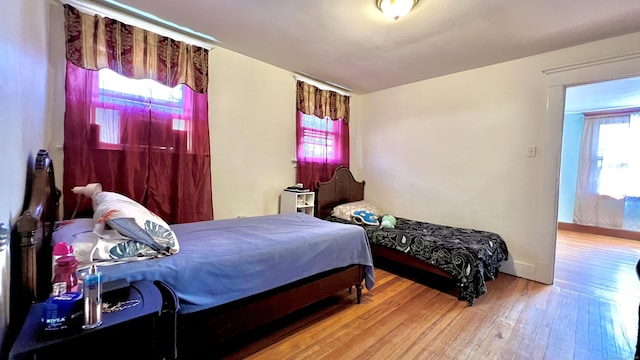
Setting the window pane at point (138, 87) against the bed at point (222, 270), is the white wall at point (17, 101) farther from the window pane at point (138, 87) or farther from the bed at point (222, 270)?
the window pane at point (138, 87)

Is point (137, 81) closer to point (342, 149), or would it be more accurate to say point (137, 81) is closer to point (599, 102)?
point (342, 149)

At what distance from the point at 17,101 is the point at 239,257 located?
3.87 feet

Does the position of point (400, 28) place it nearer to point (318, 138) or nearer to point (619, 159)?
point (318, 138)

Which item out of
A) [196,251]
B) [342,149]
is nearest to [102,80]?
[196,251]

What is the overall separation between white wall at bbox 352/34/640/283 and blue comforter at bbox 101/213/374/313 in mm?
1876

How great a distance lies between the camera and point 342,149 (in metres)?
4.42

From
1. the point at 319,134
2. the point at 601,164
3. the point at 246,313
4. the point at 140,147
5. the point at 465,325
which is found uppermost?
the point at 319,134

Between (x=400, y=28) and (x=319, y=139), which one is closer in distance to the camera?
(x=400, y=28)

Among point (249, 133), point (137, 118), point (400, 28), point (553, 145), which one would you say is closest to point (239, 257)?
point (137, 118)

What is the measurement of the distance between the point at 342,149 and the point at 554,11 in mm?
2817

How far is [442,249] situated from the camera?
2.70 m

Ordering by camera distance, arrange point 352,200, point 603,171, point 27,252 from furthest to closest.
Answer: point 603,171 → point 352,200 → point 27,252

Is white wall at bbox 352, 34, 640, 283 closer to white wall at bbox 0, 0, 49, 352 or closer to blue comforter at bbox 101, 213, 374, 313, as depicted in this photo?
blue comforter at bbox 101, 213, 374, 313

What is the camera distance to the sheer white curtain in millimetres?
5000
